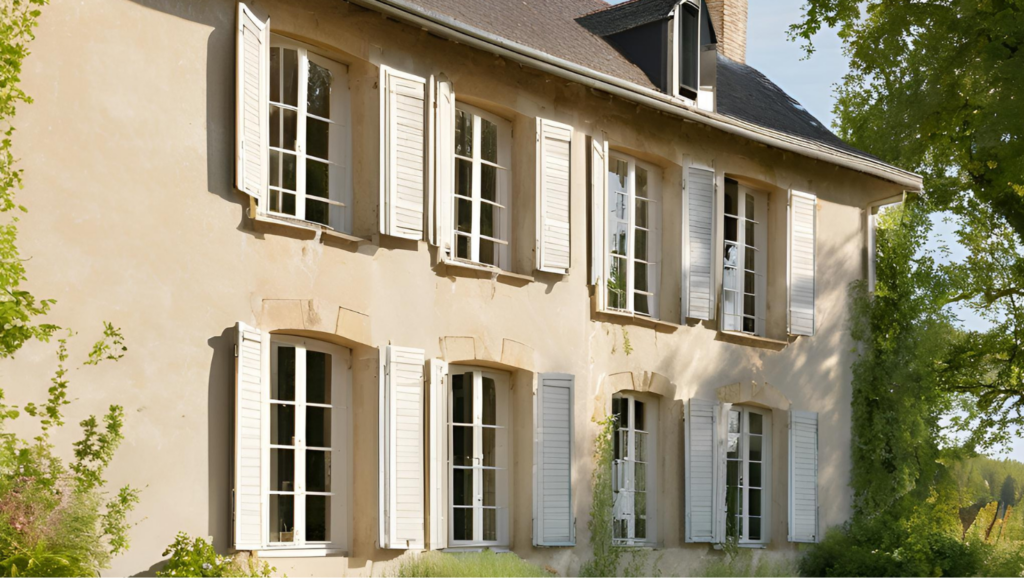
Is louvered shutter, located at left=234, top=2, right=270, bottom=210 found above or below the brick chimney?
below

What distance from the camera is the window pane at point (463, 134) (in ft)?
38.1

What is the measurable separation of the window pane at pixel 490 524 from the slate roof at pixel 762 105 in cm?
550

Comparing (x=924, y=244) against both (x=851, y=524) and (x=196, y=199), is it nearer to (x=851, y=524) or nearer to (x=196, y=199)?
(x=851, y=524)

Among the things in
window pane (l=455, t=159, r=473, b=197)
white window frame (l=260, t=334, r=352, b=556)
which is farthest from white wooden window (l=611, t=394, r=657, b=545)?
white window frame (l=260, t=334, r=352, b=556)

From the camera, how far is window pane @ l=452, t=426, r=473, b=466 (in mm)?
11220

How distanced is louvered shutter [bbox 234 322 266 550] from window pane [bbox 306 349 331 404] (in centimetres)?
74

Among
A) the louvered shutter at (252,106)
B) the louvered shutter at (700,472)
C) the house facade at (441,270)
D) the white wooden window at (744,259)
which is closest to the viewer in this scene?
the house facade at (441,270)

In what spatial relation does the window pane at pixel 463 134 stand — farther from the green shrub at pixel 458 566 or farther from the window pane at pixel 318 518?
the green shrub at pixel 458 566

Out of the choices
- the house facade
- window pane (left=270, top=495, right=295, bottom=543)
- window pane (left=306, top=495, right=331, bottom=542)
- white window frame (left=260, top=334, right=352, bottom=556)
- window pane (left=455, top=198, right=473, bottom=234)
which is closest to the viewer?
the house facade

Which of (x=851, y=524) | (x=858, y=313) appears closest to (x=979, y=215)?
(x=858, y=313)

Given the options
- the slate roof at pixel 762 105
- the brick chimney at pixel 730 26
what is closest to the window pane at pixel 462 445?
the slate roof at pixel 762 105

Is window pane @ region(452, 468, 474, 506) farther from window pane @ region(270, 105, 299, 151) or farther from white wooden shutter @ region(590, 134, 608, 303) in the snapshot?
window pane @ region(270, 105, 299, 151)

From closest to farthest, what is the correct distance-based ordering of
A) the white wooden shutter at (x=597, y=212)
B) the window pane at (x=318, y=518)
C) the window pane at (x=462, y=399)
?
the window pane at (x=318, y=518) < the window pane at (x=462, y=399) < the white wooden shutter at (x=597, y=212)

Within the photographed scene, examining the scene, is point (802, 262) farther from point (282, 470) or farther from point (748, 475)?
point (282, 470)
